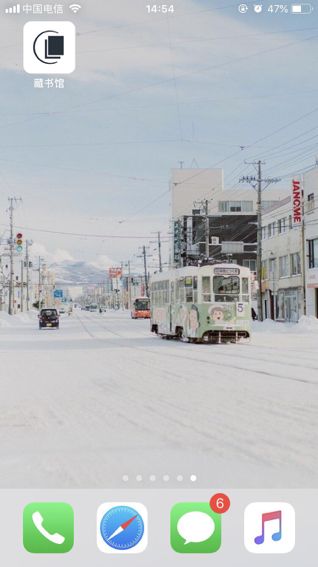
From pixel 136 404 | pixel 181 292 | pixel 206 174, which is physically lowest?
pixel 136 404

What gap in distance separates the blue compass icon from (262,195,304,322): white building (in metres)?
52.8

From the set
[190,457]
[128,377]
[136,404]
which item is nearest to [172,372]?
[128,377]

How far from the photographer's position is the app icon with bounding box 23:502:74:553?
3229mm

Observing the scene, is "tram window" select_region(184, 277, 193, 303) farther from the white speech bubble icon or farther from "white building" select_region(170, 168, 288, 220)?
"white building" select_region(170, 168, 288, 220)

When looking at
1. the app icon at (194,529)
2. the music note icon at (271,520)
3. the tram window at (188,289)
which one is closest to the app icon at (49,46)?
the app icon at (194,529)

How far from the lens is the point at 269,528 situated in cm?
338

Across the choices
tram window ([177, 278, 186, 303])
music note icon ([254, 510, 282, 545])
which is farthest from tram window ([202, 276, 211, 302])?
music note icon ([254, 510, 282, 545])

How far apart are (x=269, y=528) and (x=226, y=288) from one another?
2504 cm

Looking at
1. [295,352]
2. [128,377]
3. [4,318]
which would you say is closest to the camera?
[128,377]

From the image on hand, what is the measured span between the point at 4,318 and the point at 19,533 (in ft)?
191

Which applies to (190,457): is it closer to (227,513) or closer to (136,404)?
(227,513)

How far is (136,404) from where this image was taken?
33.8 feet

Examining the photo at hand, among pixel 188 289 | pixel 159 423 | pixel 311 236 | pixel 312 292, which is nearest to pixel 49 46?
pixel 159 423

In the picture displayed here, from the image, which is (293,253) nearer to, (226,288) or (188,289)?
(188,289)
